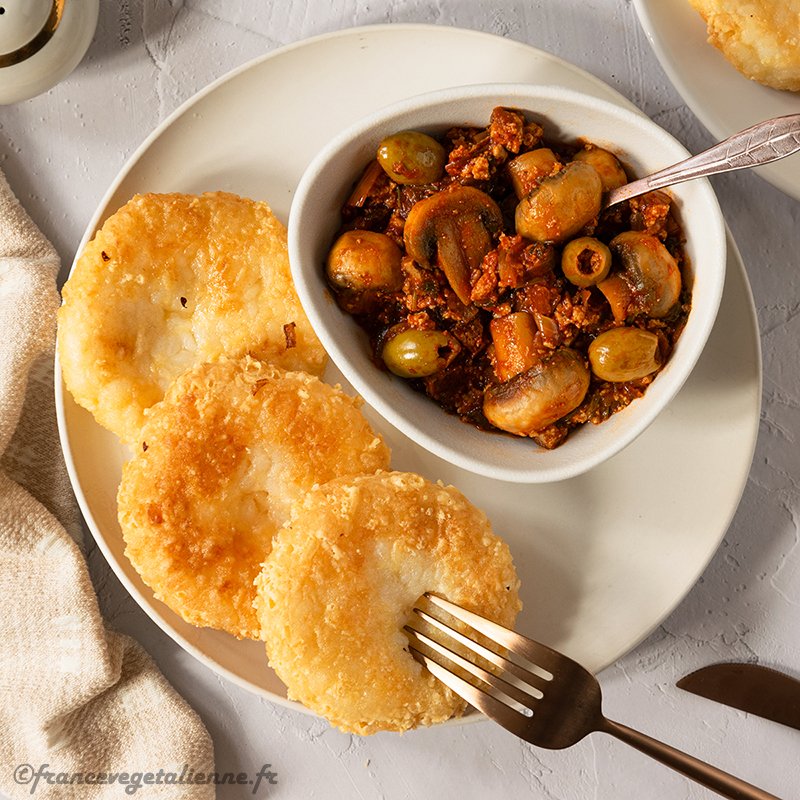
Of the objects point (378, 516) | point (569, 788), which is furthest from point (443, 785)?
point (378, 516)

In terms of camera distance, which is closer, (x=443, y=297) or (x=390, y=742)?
(x=443, y=297)

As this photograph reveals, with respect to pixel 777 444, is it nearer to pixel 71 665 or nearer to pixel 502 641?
pixel 502 641

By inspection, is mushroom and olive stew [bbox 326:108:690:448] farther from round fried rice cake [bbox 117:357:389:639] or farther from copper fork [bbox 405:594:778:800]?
copper fork [bbox 405:594:778:800]

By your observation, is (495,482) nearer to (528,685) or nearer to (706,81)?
(528,685)

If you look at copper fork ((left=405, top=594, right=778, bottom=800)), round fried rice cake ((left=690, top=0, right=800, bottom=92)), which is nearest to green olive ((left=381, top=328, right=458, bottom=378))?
Answer: copper fork ((left=405, top=594, right=778, bottom=800))

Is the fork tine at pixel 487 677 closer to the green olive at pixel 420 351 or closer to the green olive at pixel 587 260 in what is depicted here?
the green olive at pixel 420 351

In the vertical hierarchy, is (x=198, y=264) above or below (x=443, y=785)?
above
